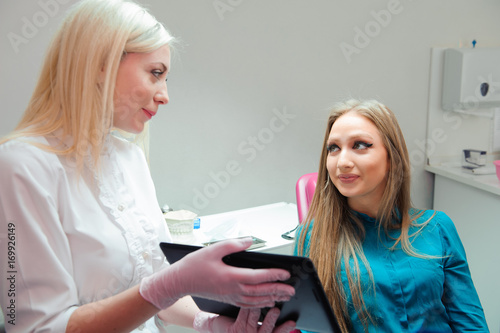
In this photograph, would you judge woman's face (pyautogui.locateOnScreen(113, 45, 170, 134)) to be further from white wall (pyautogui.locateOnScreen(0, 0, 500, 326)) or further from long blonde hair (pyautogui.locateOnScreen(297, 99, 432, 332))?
white wall (pyautogui.locateOnScreen(0, 0, 500, 326))

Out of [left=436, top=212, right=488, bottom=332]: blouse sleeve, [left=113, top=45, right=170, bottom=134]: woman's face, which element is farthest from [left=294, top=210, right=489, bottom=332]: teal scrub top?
[left=113, top=45, right=170, bottom=134]: woman's face

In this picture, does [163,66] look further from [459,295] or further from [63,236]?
[459,295]

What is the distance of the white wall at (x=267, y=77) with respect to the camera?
7.47 feet

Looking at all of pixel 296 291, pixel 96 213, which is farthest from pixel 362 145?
pixel 96 213

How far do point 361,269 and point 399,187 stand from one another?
0.32m

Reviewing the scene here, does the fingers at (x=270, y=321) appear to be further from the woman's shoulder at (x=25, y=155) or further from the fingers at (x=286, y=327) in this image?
the woman's shoulder at (x=25, y=155)

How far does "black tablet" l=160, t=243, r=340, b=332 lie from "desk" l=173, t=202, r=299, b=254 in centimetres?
67

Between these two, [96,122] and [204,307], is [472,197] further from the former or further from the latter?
[96,122]

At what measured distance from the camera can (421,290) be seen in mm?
1315

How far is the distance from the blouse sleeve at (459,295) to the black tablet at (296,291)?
0.52m

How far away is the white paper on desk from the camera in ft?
6.56

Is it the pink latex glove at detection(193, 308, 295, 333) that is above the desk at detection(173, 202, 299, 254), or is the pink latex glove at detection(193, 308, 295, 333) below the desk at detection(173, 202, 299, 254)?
above

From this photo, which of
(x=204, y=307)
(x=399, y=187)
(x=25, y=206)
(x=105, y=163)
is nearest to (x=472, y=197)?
(x=399, y=187)

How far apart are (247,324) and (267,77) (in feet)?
5.48
